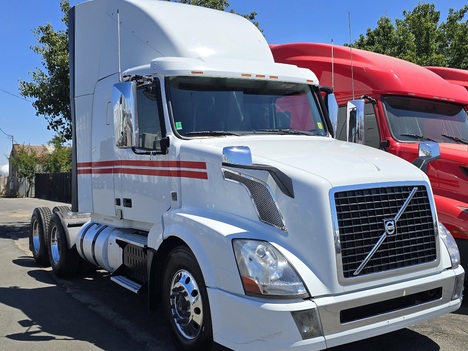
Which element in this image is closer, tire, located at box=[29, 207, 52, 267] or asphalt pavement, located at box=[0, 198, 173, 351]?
asphalt pavement, located at box=[0, 198, 173, 351]

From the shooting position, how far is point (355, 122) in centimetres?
567

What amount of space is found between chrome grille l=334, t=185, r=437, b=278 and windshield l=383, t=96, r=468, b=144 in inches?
109

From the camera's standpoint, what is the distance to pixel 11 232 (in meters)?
13.9

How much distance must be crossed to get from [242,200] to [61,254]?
466 cm

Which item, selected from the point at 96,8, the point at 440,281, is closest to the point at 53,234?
the point at 96,8

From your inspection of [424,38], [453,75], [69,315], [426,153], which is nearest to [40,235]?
[69,315]

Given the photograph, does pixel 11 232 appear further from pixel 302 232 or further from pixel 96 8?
pixel 302 232

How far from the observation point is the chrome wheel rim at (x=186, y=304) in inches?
155

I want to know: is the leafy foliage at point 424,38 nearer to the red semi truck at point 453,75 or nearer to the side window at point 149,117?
the red semi truck at point 453,75

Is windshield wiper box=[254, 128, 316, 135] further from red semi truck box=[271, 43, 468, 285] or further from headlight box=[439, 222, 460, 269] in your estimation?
headlight box=[439, 222, 460, 269]

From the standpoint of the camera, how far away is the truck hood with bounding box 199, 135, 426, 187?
367 centimetres

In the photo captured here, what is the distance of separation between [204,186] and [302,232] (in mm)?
1106

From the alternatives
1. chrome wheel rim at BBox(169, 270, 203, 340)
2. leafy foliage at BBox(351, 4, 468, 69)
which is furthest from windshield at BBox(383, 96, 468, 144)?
leafy foliage at BBox(351, 4, 468, 69)

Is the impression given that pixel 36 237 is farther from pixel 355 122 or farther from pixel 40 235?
pixel 355 122
